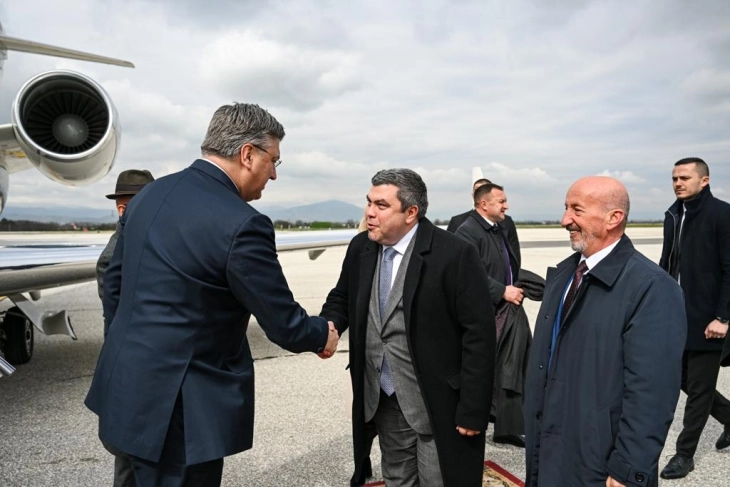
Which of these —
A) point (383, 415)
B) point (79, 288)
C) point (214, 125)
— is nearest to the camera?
point (214, 125)

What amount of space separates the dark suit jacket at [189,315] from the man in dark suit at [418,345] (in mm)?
785

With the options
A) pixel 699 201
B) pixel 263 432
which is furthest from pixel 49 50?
pixel 699 201

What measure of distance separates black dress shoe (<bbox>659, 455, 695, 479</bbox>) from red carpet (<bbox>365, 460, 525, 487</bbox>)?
1.11 m

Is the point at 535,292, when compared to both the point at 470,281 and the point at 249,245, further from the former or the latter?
the point at 249,245

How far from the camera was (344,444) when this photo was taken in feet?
15.0

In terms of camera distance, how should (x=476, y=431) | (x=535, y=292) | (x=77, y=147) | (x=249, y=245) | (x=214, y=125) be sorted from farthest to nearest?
(x=77, y=147) < (x=535, y=292) < (x=476, y=431) < (x=214, y=125) < (x=249, y=245)

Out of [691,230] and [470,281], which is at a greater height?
[691,230]

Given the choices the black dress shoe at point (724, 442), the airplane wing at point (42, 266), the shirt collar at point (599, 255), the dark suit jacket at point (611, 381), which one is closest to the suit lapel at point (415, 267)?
the dark suit jacket at point (611, 381)

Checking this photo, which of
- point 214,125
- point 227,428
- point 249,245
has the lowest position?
point 227,428

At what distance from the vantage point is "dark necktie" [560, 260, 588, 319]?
2.35m

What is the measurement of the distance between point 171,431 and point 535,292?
2.76 meters

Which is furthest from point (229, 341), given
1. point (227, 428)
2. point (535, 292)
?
point (535, 292)

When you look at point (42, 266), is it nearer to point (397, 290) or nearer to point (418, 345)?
point (397, 290)

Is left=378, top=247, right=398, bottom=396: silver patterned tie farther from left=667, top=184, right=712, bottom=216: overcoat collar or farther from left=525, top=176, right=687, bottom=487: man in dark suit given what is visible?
left=667, top=184, right=712, bottom=216: overcoat collar
